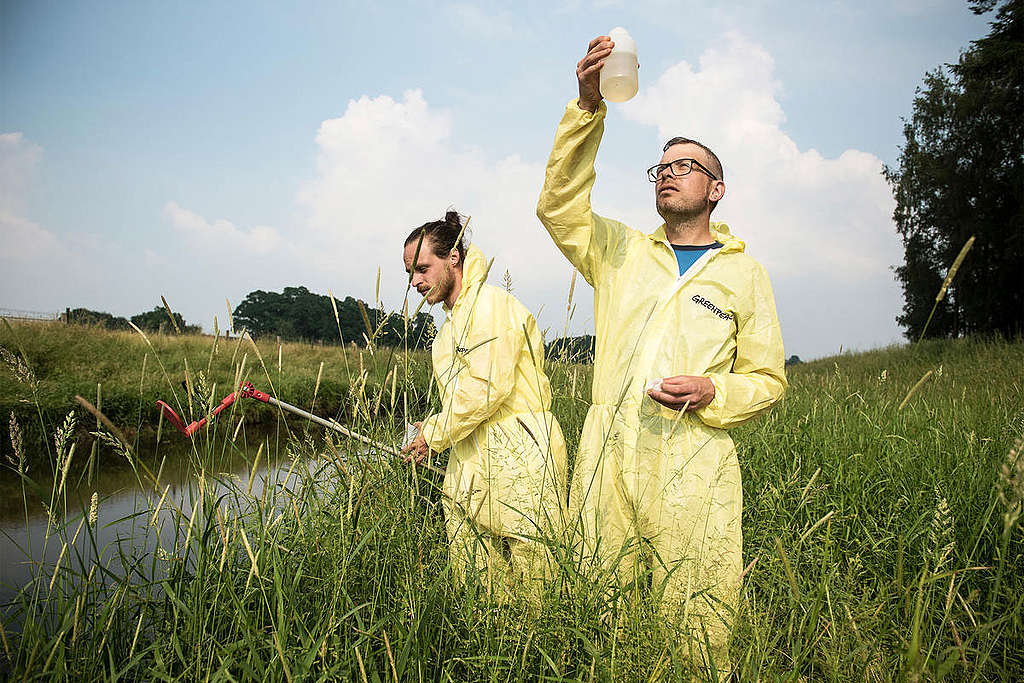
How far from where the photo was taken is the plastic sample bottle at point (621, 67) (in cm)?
207

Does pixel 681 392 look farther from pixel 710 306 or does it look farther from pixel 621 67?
pixel 621 67

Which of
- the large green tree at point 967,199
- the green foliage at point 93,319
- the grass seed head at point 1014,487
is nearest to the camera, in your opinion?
the grass seed head at point 1014,487

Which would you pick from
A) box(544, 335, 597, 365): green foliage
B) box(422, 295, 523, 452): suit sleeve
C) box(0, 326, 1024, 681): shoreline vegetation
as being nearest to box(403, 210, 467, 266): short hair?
box(422, 295, 523, 452): suit sleeve

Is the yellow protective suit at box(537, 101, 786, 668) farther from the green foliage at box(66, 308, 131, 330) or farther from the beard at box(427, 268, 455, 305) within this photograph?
the green foliage at box(66, 308, 131, 330)

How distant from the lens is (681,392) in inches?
80.0

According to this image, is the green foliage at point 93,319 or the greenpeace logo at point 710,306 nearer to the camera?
the greenpeace logo at point 710,306

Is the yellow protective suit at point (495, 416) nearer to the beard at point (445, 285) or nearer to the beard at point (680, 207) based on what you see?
the beard at point (445, 285)

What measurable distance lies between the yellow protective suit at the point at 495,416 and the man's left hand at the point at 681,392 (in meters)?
0.43

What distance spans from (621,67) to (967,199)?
24608 millimetres

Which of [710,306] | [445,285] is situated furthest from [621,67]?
[445,285]

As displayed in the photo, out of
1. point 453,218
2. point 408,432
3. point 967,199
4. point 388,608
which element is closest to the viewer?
point 388,608

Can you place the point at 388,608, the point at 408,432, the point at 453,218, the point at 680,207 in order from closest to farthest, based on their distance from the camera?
the point at 388,608
the point at 680,207
the point at 408,432
the point at 453,218

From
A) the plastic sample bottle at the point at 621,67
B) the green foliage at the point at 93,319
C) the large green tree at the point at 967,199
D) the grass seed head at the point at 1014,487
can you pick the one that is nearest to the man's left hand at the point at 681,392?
the grass seed head at the point at 1014,487

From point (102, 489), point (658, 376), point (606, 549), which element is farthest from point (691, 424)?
point (102, 489)
